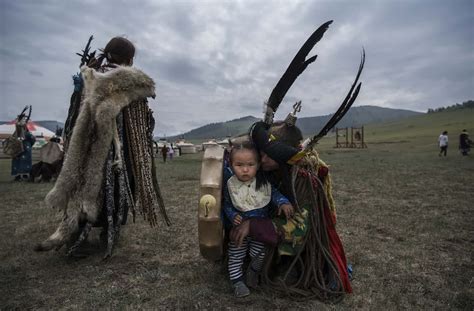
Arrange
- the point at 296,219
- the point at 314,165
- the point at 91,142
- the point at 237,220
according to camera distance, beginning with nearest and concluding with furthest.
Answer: the point at 237,220 < the point at 296,219 < the point at 314,165 < the point at 91,142

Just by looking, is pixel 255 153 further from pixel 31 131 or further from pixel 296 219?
pixel 31 131

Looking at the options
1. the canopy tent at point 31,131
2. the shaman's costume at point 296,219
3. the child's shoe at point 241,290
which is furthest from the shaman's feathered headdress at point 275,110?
the canopy tent at point 31,131

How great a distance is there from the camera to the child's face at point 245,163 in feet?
8.57

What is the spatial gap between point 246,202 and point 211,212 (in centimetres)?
36

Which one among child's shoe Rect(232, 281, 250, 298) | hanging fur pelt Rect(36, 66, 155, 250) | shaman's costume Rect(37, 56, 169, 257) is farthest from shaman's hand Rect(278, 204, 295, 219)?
hanging fur pelt Rect(36, 66, 155, 250)

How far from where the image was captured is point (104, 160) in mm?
3252

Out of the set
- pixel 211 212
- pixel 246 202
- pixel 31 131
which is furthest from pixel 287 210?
pixel 31 131

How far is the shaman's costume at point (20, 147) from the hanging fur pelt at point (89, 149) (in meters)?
8.55

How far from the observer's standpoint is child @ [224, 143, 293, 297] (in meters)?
2.62

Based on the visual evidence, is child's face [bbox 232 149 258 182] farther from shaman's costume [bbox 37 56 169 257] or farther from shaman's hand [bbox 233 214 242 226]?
shaman's costume [bbox 37 56 169 257]

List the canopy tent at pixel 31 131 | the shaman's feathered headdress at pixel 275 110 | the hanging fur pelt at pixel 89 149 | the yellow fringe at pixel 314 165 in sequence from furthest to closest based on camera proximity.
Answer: the canopy tent at pixel 31 131, the hanging fur pelt at pixel 89 149, the yellow fringe at pixel 314 165, the shaman's feathered headdress at pixel 275 110

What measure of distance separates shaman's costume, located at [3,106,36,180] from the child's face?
9924 millimetres

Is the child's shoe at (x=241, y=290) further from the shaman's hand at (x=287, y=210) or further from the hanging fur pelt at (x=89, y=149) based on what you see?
the hanging fur pelt at (x=89, y=149)

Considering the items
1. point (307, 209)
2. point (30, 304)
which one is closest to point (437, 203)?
point (307, 209)
